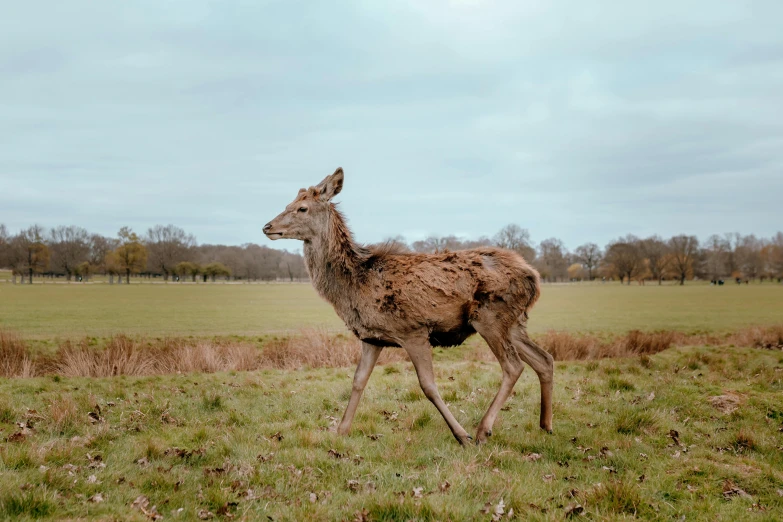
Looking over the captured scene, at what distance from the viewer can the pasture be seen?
510 cm

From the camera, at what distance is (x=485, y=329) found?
7.67 meters

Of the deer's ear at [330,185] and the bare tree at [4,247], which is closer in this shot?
the deer's ear at [330,185]

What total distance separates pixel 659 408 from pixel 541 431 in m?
2.81

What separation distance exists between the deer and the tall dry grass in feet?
27.9

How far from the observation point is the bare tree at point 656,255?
124250 mm

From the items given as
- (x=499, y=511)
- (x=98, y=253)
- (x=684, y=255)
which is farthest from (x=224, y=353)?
(x=684, y=255)

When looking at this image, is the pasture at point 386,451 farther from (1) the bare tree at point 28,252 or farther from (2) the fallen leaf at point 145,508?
(1) the bare tree at point 28,252

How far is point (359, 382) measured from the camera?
783 cm

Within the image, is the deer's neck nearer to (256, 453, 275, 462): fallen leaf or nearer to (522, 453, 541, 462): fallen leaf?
(256, 453, 275, 462): fallen leaf

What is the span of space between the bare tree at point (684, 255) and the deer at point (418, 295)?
132 m

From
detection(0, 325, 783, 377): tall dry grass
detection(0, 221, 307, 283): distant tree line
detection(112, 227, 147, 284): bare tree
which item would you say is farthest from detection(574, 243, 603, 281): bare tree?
detection(0, 325, 783, 377): tall dry grass

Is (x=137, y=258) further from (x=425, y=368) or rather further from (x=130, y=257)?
(x=425, y=368)

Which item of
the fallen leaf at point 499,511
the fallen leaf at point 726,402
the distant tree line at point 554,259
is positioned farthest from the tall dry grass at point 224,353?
the distant tree line at point 554,259

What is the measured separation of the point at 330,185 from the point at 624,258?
12975 cm
